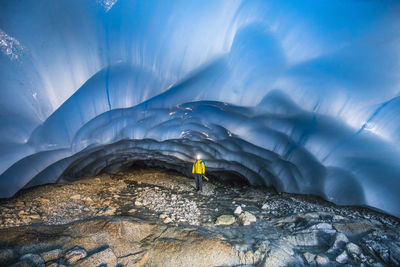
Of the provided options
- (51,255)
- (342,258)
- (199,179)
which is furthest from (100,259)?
(199,179)

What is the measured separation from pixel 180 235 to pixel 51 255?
1383 millimetres

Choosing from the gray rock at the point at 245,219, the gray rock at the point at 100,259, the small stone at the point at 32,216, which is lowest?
the small stone at the point at 32,216

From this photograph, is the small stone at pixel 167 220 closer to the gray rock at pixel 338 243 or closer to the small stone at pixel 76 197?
the small stone at pixel 76 197

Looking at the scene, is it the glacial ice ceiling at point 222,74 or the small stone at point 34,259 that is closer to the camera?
the small stone at point 34,259

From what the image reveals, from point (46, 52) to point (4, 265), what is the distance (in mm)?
2332

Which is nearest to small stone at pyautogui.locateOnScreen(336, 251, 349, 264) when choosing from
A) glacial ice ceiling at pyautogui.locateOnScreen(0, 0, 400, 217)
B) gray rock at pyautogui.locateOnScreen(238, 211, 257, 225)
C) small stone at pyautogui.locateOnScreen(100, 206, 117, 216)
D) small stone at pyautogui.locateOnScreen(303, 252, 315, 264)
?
small stone at pyautogui.locateOnScreen(303, 252, 315, 264)

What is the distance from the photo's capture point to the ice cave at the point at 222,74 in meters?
2.44

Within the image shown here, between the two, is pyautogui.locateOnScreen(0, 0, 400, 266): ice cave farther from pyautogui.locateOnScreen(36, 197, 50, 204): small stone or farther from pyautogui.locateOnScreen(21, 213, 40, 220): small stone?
pyautogui.locateOnScreen(21, 213, 40, 220): small stone

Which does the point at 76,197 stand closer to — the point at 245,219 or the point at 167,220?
the point at 167,220

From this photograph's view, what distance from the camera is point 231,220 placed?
3264mm

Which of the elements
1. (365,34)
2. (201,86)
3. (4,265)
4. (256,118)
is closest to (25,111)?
(4,265)

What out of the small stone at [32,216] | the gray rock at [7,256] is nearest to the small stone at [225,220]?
the gray rock at [7,256]

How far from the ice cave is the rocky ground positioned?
69 cm

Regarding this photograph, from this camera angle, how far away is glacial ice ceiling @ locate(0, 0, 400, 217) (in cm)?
244
